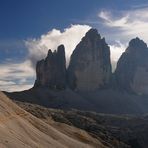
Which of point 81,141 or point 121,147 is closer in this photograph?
point 81,141

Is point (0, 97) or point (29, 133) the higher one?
point (0, 97)

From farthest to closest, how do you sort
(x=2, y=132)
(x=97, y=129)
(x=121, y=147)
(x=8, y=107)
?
1. (x=97, y=129)
2. (x=121, y=147)
3. (x=8, y=107)
4. (x=2, y=132)

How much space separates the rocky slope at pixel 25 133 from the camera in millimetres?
77338

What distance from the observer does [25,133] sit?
8819cm

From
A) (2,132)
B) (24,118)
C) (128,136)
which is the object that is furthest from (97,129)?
(2,132)

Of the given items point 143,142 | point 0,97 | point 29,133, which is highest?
point 0,97

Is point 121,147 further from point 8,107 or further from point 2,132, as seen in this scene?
point 2,132

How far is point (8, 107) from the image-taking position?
9881cm

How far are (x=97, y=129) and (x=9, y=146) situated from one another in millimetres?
110221

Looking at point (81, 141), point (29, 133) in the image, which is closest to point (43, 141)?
point (29, 133)

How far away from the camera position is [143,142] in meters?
181

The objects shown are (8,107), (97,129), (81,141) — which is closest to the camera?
(8,107)

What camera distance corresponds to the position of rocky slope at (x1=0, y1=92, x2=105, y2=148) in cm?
7734

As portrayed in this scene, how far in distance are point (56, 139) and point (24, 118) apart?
28.7ft
